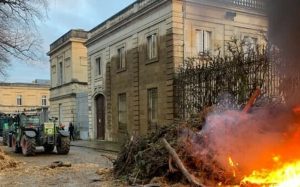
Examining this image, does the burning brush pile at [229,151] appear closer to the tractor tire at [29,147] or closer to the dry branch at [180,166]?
the dry branch at [180,166]

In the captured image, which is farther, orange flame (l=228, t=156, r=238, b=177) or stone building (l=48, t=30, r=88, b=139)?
stone building (l=48, t=30, r=88, b=139)

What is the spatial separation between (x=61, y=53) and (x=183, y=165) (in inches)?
1427

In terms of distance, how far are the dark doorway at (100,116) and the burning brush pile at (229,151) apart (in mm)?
22016

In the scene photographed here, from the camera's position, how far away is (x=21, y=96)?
78062 mm

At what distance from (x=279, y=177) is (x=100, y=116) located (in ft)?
85.5

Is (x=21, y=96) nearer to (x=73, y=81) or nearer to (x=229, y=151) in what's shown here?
(x=73, y=81)

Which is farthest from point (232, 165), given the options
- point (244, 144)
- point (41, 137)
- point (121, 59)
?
point (121, 59)

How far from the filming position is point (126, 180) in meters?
11.0

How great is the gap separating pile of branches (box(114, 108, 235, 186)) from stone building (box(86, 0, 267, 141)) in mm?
6924

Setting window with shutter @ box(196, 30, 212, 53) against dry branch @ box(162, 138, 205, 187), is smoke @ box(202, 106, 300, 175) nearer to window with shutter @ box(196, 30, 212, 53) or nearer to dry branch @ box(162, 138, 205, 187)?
dry branch @ box(162, 138, 205, 187)

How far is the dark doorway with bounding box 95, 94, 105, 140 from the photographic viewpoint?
33.7 m

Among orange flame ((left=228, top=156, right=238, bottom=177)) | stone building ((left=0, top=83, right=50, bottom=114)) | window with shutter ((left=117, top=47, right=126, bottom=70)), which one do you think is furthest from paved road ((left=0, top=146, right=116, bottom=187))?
stone building ((left=0, top=83, right=50, bottom=114))

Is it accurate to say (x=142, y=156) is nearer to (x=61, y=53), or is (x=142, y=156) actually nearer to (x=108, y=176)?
(x=108, y=176)

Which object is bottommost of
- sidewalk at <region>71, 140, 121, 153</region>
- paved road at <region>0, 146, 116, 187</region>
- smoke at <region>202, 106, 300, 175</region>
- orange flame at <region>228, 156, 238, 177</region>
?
sidewalk at <region>71, 140, 121, 153</region>
